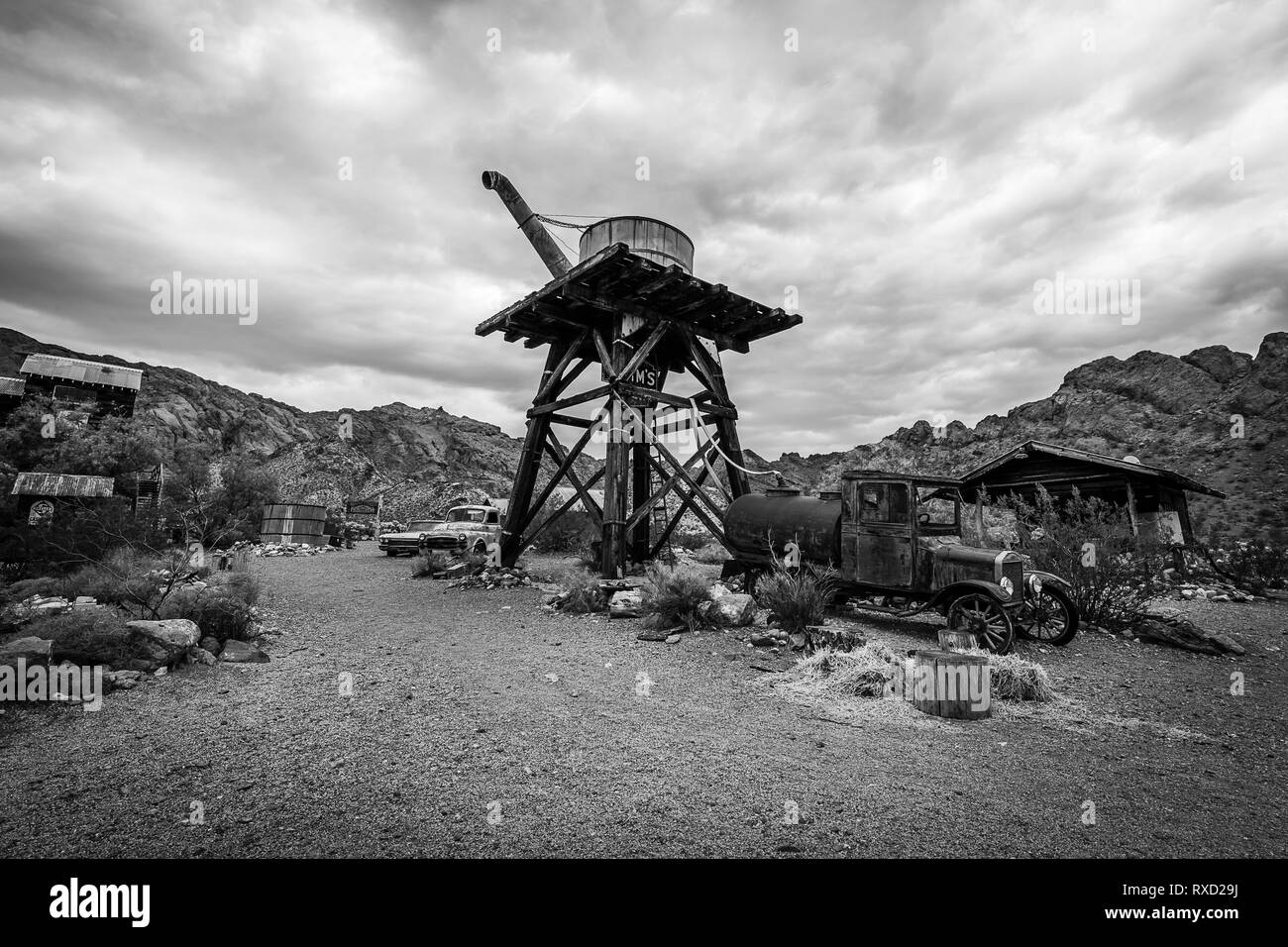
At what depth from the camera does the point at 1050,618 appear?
7941mm

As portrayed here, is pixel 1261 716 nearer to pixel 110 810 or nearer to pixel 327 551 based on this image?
pixel 110 810

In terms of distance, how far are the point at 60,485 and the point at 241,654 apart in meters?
13.4

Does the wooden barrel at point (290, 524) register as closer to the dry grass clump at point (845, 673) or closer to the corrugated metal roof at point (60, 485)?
the corrugated metal roof at point (60, 485)

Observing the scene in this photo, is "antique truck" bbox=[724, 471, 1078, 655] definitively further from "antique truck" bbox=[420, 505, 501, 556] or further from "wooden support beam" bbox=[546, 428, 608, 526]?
"antique truck" bbox=[420, 505, 501, 556]

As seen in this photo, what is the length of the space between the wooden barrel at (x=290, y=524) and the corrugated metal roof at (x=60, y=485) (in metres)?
10.3

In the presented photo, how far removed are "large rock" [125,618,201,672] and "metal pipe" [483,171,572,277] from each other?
9.53 metres

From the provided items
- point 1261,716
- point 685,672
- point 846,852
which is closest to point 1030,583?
point 1261,716

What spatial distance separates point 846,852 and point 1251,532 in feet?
106

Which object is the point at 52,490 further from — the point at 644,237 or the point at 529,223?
the point at 644,237

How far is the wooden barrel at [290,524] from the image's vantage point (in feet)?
83.1

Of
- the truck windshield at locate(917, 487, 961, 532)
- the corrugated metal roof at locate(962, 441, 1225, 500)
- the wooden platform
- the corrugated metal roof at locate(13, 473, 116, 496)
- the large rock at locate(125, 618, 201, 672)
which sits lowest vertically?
the large rock at locate(125, 618, 201, 672)

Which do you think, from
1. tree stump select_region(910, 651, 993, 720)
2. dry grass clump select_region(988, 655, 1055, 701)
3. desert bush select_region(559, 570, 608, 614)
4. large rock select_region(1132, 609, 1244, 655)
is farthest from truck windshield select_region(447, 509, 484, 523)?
large rock select_region(1132, 609, 1244, 655)

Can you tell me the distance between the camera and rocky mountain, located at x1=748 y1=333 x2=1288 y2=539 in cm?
2955

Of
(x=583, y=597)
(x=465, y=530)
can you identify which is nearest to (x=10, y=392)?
(x=465, y=530)
